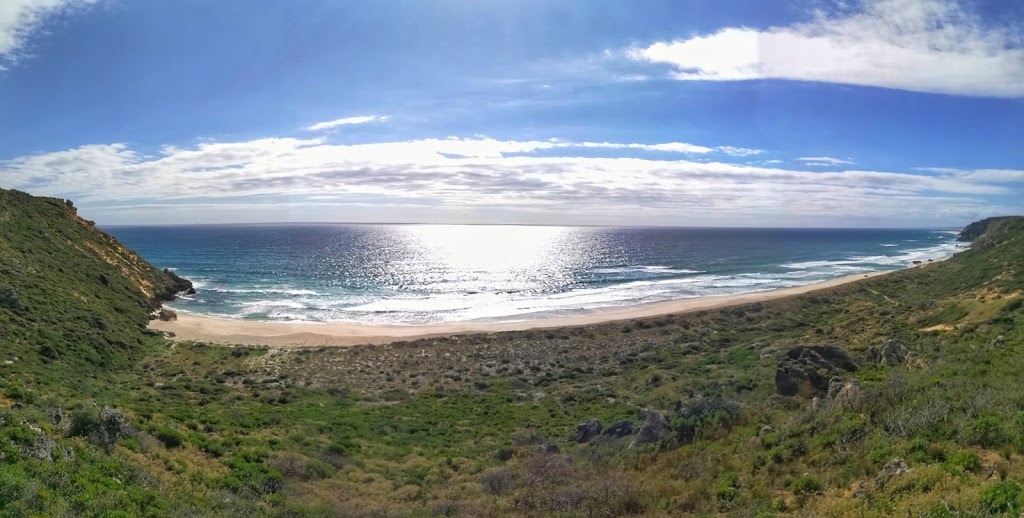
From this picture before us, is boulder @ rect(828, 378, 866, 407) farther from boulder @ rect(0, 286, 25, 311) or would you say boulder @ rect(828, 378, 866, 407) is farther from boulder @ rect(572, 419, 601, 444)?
boulder @ rect(0, 286, 25, 311)

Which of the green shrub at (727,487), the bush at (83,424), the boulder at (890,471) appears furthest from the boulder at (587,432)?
the bush at (83,424)

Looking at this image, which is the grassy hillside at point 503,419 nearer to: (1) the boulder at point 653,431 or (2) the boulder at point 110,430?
(2) the boulder at point 110,430

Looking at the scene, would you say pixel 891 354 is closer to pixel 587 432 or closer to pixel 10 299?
pixel 587 432

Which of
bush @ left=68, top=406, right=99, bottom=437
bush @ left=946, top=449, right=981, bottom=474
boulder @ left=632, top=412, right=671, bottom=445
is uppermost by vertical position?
bush @ left=946, top=449, right=981, bottom=474

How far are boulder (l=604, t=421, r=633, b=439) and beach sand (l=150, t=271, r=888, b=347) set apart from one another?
25.8 meters

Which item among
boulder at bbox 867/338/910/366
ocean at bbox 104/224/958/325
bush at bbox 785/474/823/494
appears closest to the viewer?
bush at bbox 785/474/823/494

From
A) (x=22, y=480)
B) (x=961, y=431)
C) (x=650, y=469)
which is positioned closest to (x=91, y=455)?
(x=22, y=480)

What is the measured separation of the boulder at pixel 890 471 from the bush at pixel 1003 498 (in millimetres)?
1632

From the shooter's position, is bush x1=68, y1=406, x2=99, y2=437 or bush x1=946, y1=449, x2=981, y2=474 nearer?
bush x1=946, y1=449, x2=981, y2=474

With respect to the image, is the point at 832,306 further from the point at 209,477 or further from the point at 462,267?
the point at 462,267

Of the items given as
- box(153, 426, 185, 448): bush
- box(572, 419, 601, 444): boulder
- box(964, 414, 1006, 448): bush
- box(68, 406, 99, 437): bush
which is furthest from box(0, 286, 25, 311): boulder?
box(964, 414, 1006, 448): bush

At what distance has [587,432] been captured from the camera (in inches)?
766

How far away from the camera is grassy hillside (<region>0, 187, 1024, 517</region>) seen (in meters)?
9.62

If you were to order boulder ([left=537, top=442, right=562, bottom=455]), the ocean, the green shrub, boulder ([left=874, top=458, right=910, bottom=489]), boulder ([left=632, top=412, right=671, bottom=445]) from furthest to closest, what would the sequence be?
the ocean < boulder ([left=537, top=442, right=562, bottom=455]) < boulder ([left=632, top=412, right=671, bottom=445]) < the green shrub < boulder ([left=874, top=458, right=910, bottom=489])
